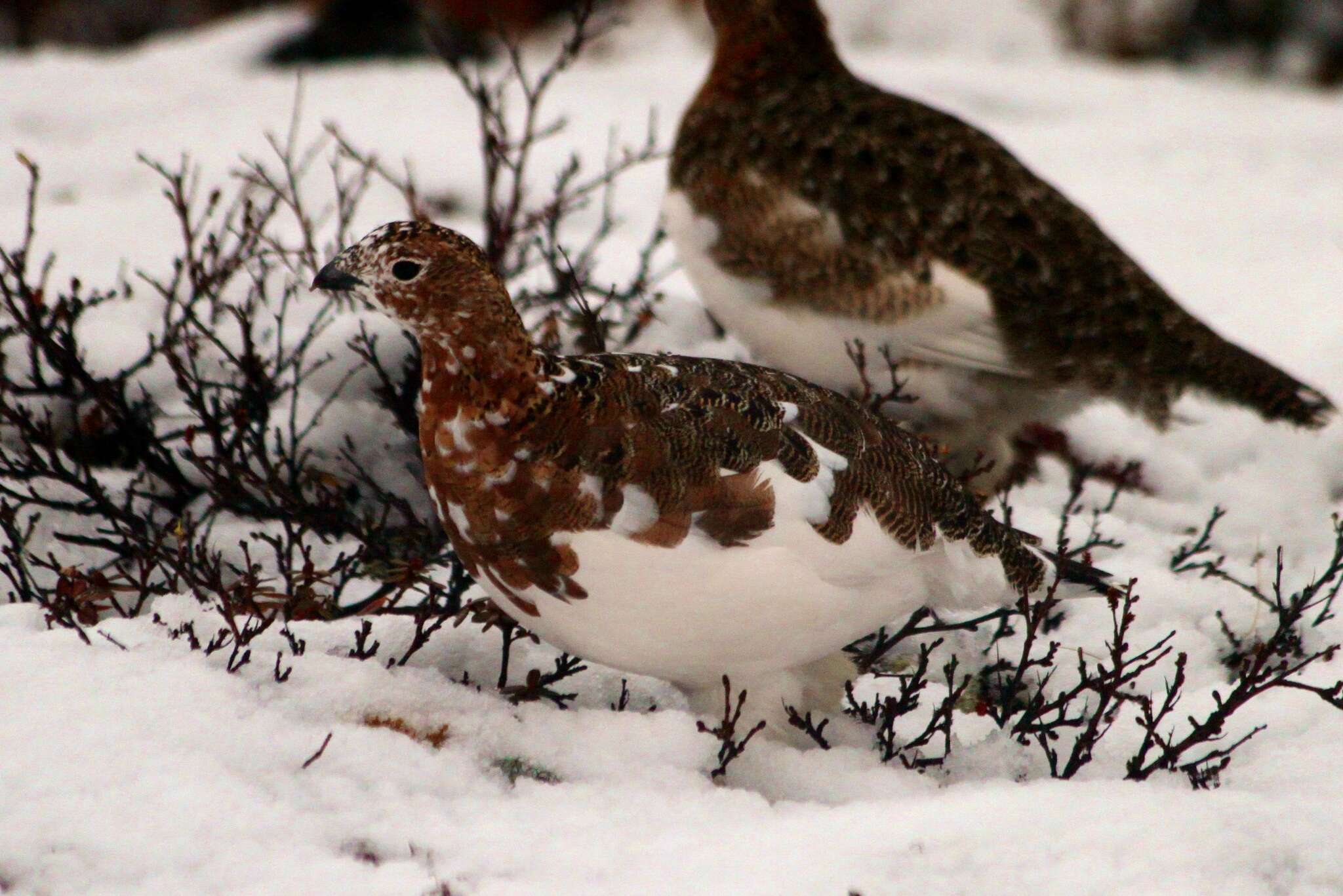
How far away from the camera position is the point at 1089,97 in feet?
24.4

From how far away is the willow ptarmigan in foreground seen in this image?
214 centimetres

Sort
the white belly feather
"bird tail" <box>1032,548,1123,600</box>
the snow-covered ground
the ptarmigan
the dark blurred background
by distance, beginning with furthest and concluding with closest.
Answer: the dark blurred background → the ptarmigan → "bird tail" <box>1032,548,1123,600</box> → the white belly feather → the snow-covered ground

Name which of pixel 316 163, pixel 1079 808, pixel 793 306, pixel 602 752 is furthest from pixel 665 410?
pixel 316 163

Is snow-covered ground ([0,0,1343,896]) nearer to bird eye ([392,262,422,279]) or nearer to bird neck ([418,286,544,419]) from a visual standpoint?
bird neck ([418,286,544,419])

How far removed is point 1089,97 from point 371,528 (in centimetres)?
574

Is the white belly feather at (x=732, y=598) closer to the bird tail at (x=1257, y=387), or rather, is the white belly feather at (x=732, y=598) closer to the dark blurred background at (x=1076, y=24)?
the bird tail at (x=1257, y=387)

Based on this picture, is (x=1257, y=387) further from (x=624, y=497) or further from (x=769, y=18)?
(x=624, y=497)

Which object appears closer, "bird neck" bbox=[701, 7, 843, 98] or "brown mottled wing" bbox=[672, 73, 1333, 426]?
"brown mottled wing" bbox=[672, 73, 1333, 426]

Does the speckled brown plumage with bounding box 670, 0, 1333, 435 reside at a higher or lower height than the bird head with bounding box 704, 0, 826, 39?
lower

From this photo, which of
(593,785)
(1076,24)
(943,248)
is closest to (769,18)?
(943,248)

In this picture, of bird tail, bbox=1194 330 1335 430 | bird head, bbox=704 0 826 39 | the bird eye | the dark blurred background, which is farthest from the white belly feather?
the dark blurred background

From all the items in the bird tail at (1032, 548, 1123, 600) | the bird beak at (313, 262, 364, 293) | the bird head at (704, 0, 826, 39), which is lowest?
the bird tail at (1032, 548, 1123, 600)

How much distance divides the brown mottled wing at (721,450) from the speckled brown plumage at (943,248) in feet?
3.63

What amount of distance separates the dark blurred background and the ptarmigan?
5.08 metres
